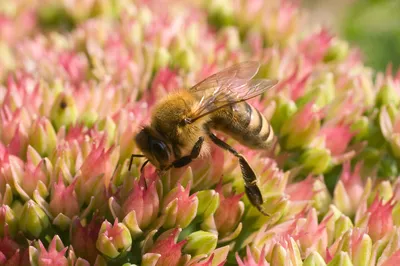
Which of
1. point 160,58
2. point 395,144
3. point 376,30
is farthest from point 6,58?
point 376,30

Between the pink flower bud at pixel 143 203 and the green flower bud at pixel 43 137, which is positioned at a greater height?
the green flower bud at pixel 43 137

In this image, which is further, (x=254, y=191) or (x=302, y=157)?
(x=302, y=157)

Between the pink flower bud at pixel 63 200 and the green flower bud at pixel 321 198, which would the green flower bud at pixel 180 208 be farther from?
the green flower bud at pixel 321 198

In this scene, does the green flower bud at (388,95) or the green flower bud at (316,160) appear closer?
the green flower bud at (316,160)

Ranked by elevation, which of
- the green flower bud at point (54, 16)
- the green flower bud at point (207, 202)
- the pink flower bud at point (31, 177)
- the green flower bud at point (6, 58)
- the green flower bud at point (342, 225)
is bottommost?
the green flower bud at point (342, 225)

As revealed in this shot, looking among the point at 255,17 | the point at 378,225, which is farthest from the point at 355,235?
the point at 255,17

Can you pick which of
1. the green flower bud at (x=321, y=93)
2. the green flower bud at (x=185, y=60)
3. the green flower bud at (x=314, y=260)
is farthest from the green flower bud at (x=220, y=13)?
the green flower bud at (x=314, y=260)

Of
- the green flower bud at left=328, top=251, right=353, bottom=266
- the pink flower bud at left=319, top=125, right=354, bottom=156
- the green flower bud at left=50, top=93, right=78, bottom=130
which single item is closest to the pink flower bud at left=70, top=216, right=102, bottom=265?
the green flower bud at left=50, top=93, right=78, bottom=130

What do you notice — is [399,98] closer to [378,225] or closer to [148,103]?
[378,225]
